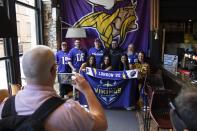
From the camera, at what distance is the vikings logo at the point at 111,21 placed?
22.0 ft

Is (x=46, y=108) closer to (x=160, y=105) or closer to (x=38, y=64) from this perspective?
(x=38, y=64)

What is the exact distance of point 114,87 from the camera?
5.24 metres

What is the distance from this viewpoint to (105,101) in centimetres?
532

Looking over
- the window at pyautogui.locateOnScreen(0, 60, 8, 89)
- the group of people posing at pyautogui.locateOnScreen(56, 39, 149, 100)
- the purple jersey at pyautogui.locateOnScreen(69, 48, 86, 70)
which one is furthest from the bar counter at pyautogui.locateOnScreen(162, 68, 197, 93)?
the window at pyautogui.locateOnScreen(0, 60, 8, 89)

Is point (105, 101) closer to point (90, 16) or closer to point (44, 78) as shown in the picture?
point (90, 16)

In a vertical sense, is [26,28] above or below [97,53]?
above

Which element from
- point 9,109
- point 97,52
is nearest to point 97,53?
point 97,52

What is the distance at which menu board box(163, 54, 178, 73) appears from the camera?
552cm

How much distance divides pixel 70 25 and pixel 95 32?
0.71 meters

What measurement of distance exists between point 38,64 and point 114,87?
4089 millimetres

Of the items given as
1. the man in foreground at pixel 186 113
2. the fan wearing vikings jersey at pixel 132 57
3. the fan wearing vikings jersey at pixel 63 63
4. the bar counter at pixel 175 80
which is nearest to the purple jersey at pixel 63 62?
the fan wearing vikings jersey at pixel 63 63

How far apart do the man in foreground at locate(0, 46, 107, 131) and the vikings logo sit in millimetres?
5594

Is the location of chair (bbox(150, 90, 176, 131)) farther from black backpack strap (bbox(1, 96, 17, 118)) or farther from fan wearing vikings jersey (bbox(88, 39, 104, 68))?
fan wearing vikings jersey (bbox(88, 39, 104, 68))

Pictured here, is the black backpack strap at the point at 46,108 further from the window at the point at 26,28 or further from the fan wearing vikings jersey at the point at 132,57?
the fan wearing vikings jersey at the point at 132,57
